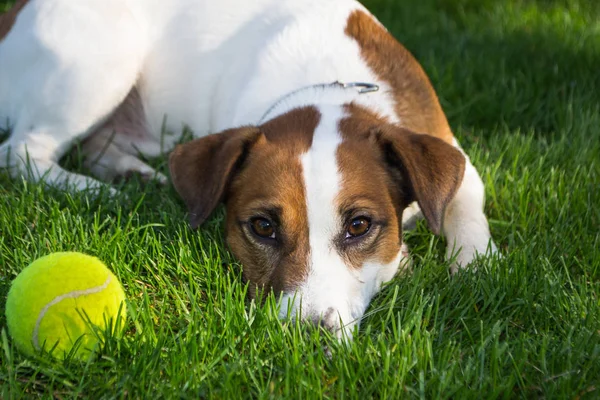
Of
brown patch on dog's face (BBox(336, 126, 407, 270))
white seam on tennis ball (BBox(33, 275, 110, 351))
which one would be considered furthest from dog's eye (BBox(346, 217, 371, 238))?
white seam on tennis ball (BBox(33, 275, 110, 351))

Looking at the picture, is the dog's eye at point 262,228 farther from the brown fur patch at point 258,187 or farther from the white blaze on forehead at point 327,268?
the white blaze on forehead at point 327,268

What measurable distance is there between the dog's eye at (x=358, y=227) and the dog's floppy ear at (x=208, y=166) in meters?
0.58

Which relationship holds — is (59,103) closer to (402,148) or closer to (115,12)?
(115,12)

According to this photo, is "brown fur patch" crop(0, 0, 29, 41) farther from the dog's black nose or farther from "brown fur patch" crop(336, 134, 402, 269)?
the dog's black nose

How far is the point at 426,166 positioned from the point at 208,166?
0.94m

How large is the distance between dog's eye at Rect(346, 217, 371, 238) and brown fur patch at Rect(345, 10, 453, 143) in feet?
2.94

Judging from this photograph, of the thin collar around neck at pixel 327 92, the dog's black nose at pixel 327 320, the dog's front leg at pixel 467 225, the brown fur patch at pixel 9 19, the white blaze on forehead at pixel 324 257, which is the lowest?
the dog's front leg at pixel 467 225

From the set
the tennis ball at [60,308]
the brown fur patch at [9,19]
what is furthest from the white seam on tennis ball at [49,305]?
the brown fur patch at [9,19]

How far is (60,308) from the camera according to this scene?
2.71m

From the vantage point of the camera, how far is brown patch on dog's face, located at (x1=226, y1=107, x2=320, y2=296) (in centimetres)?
311

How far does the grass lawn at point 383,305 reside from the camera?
8.84ft

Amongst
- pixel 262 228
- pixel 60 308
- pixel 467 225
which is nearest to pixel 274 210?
pixel 262 228

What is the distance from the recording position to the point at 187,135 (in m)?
4.93

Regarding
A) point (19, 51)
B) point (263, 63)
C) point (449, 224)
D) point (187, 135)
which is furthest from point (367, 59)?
point (19, 51)
